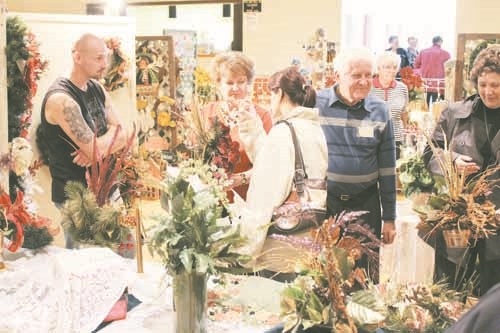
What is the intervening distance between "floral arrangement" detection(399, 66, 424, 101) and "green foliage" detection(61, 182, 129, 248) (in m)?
2.11

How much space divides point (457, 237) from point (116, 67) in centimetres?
207

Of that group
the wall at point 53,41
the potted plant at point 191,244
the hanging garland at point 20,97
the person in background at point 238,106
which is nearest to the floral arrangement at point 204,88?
the person in background at point 238,106

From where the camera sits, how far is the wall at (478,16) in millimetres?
3721

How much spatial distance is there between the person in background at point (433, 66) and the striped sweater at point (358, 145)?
28.2 inches

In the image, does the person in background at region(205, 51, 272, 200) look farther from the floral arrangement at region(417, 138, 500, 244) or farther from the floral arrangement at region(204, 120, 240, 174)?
the floral arrangement at region(417, 138, 500, 244)

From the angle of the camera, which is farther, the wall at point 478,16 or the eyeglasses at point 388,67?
the eyeglasses at point 388,67

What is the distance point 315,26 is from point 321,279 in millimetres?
2978

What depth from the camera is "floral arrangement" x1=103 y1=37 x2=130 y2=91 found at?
150 inches

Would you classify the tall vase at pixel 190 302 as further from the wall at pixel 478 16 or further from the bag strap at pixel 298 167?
the wall at pixel 478 16

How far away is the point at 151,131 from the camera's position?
4.48m

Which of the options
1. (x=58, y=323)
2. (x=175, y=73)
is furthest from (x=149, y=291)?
(x=175, y=73)

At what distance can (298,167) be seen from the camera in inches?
136

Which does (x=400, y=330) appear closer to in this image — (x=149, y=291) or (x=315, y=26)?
(x=149, y=291)

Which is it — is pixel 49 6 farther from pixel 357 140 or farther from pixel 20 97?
pixel 357 140
